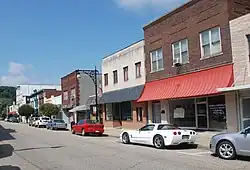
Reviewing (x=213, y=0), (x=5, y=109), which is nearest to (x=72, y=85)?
(x=213, y=0)

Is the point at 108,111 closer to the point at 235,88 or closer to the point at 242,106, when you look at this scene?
the point at 242,106

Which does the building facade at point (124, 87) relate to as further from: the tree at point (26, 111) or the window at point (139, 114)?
the tree at point (26, 111)

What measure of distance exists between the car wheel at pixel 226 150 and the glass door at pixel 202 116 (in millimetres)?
9895

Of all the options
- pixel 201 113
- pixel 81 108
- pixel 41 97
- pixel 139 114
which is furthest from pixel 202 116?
pixel 41 97

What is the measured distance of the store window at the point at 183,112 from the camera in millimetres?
24928

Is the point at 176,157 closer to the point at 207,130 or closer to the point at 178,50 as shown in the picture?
the point at 207,130

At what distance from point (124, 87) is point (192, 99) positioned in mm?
10906

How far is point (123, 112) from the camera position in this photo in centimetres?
3534

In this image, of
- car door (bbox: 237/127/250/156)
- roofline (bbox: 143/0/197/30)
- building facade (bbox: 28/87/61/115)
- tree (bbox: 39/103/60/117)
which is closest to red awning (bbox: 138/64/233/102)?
roofline (bbox: 143/0/197/30)

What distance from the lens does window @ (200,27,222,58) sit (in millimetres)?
21987

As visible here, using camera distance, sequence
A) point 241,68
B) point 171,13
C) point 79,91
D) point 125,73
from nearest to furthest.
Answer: point 241,68 < point 171,13 < point 125,73 < point 79,91

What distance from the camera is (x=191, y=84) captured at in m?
23.3

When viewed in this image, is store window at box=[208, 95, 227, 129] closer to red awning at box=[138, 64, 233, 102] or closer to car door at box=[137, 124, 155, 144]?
red awning at box=[138, 64, 233, 102]

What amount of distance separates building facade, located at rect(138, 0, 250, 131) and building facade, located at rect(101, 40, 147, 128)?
1581 millimetres
